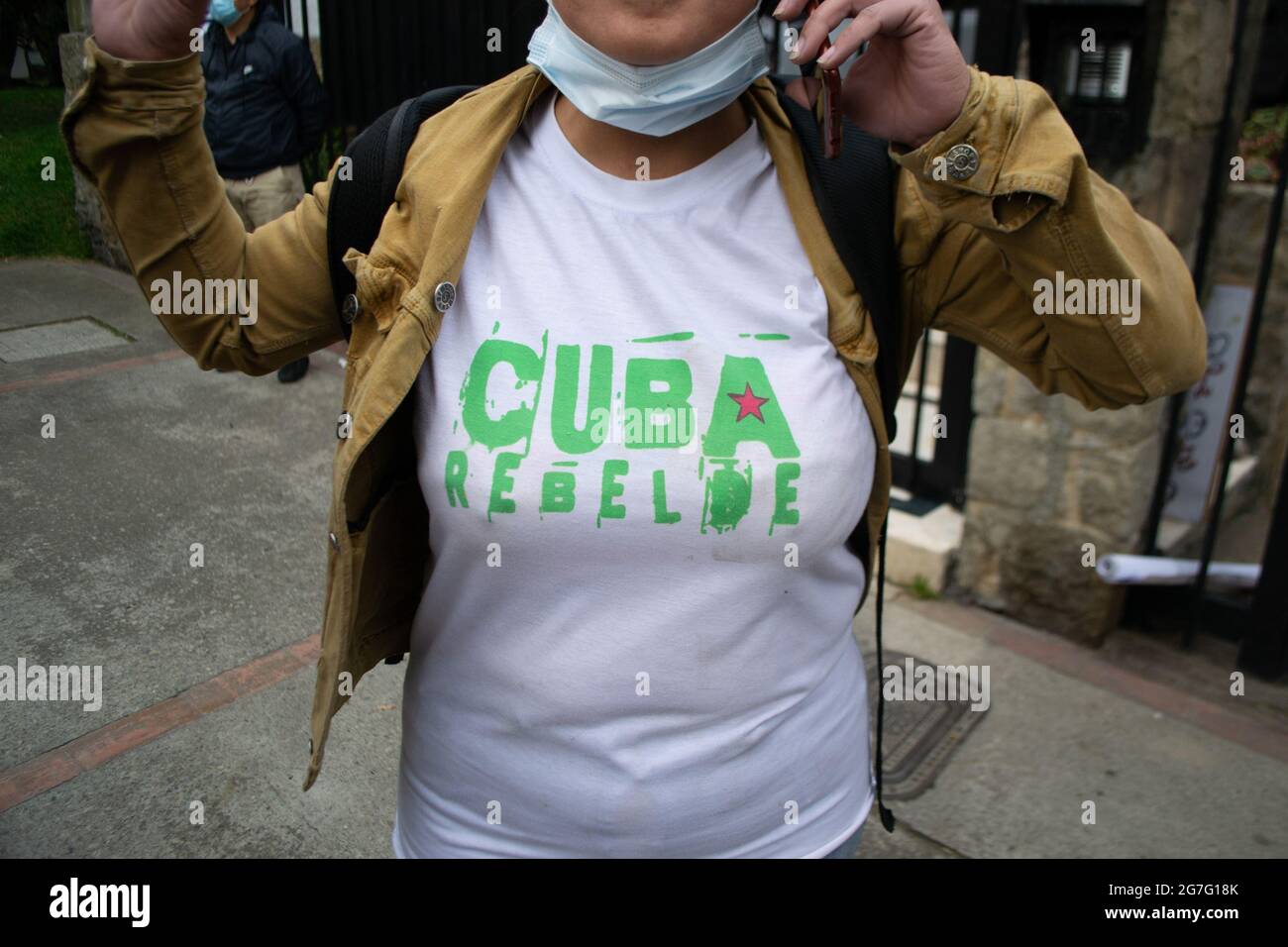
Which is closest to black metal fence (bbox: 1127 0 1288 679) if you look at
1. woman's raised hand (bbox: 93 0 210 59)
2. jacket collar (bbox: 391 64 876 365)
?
jacket collar (bbox: 391 64 876 365)

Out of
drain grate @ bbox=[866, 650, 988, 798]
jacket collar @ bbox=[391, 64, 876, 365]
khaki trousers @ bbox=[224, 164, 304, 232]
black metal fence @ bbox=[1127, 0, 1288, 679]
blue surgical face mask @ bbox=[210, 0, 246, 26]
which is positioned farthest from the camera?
khaki trousers @ bbox=[224, 164, 304, 232]

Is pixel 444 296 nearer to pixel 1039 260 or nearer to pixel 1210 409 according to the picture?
pixel 1039 260

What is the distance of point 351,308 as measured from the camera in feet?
4.87

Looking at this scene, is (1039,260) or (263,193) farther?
(263,193)

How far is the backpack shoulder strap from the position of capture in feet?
4.73

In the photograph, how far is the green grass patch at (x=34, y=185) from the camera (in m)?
3.97

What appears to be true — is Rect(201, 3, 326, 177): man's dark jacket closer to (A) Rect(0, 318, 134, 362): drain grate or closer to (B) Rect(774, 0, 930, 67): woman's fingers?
(A) Rect(0, 318, 134, 362): drain grate

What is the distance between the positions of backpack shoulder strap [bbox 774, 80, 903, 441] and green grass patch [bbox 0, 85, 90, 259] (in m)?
2.26

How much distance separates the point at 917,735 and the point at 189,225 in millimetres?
2819

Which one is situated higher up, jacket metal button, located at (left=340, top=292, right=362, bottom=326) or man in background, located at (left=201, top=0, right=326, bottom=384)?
jacket metal button, located at (left=340, top=292, right=362, bottom=326)

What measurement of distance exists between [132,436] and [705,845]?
447 cm

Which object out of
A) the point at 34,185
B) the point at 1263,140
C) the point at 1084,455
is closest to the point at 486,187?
the point at 1084,455

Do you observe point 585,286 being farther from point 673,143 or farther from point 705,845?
point 705,845

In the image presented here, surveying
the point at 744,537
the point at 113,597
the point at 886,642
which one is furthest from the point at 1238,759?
the point at 113,597
